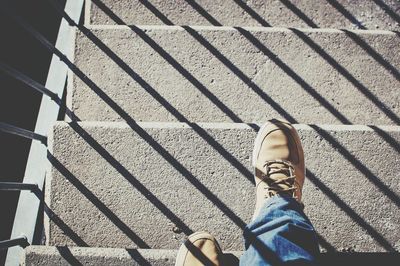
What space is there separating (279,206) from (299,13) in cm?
112

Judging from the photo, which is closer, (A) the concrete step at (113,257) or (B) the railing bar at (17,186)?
(B) the railing bar at (17,186)

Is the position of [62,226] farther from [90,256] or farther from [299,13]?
[299,13]

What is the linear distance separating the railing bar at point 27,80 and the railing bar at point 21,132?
0.21 m

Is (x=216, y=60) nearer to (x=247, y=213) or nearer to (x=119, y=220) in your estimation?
(x=247, y=213)

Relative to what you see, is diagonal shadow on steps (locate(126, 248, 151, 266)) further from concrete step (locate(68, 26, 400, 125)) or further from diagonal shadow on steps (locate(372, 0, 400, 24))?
diagonal shadow on steps (locate(372, 0, 400, 24))

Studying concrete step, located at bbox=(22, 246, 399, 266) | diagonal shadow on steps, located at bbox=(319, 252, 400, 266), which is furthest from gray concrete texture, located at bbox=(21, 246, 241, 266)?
diagonal shadow on steps, located at bbox=(319, 252, 400, 266)

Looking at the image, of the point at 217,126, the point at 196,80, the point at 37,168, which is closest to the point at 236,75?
the point at 196,80

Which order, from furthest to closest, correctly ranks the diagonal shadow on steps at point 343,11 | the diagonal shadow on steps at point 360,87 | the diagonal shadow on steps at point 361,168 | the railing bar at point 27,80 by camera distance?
1. the diagonal shadow on steps at point 343,11
2. the diagonal shadow on steps at point 360,87
3. the diagonal shadow on steps at point 361,168
4. the railing bar at point 27,80

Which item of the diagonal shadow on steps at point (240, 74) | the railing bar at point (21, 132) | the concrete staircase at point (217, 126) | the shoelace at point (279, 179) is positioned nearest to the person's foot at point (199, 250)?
the concrete staircase at point (217, 126)

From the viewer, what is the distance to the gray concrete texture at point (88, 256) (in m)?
1.82

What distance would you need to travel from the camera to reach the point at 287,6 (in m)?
2.17

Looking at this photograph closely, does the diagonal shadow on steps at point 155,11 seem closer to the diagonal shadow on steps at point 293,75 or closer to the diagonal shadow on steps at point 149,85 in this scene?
the diagonal shadow on steps at point 149,85

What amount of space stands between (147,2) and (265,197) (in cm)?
129

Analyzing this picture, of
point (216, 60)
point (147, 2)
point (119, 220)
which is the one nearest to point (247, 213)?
point (119, 220)
